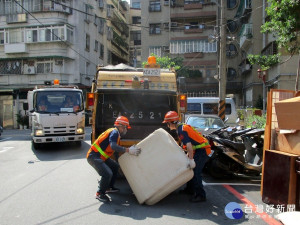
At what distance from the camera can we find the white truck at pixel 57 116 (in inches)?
442

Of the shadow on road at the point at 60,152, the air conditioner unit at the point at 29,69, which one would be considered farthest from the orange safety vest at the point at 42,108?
the air conditioner unit at the point at 29,69

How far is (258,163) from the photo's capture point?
22.5 ft

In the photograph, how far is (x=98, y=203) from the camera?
17.5ft

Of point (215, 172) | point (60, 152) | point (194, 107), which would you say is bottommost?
point (60, 152)

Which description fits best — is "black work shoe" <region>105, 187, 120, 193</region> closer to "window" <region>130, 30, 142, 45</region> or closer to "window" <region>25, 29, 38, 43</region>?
"window" <region>25, 29, 38, 43</region>

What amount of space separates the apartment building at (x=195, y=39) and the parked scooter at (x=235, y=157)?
27377 mm

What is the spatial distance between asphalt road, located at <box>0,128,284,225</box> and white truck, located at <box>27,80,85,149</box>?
328cm

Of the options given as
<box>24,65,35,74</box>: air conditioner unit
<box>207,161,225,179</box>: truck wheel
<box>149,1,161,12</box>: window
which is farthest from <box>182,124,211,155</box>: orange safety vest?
<box>149,1,161,12</box>: window

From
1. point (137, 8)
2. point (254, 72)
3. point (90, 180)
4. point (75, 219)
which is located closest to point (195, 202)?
point (75, 219)

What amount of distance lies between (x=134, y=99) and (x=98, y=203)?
364 centimetres

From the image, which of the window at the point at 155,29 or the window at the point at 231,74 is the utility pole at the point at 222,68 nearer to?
the window at the point at 231,74

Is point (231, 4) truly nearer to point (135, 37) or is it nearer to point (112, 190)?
point (135, 37)

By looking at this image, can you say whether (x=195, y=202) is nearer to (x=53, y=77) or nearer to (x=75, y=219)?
(x=75, y=219)

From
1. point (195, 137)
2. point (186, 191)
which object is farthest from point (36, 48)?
point (195, 137)
